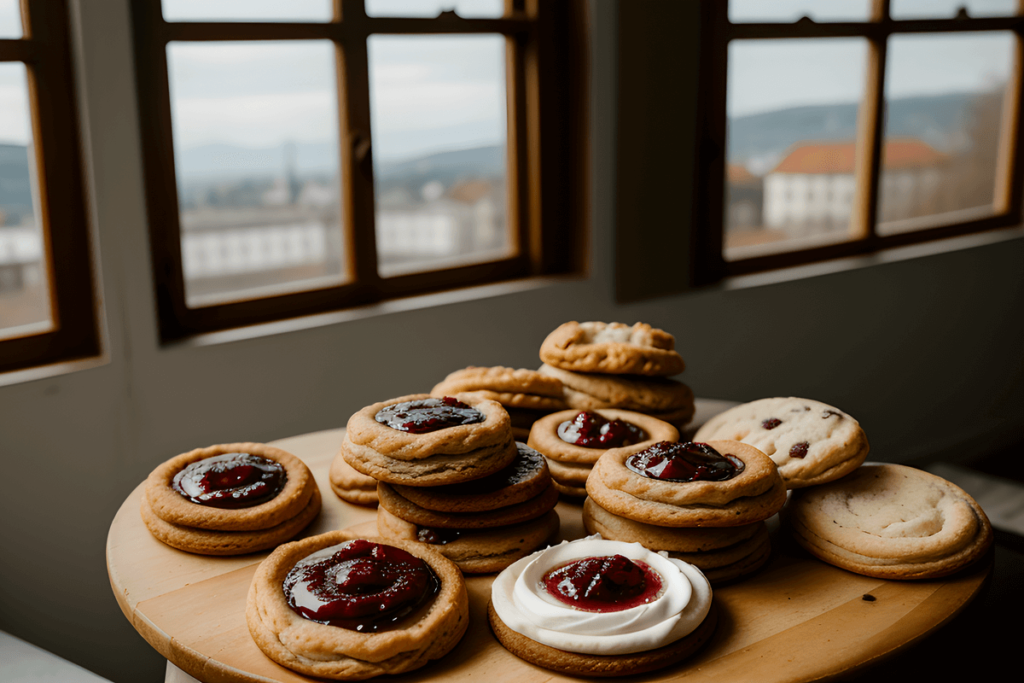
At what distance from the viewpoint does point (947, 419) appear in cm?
417

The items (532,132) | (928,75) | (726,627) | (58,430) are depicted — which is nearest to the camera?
(726,627)

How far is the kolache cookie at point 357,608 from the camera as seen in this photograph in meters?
1.06

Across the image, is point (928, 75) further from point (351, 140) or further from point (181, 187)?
point (181, 187)

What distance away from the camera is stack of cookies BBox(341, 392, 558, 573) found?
127 centimetres

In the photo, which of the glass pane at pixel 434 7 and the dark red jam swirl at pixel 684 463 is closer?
the dark red jam swirl at pixel 684 463

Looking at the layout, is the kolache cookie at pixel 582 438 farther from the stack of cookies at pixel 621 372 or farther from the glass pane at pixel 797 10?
the glass pane at pixel 797 10

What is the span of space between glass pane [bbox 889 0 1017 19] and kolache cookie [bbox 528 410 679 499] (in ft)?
9.72

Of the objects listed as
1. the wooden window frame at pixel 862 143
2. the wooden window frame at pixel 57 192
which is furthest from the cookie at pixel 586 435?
the wooden window frame at pixel 862 143

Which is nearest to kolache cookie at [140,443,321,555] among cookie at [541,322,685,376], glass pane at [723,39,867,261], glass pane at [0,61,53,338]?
cookie at [541,322,685,376]

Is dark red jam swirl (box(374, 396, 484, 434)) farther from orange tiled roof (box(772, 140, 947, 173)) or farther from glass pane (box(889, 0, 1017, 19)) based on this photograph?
glass pane (box(889, 0, 1017, 19))

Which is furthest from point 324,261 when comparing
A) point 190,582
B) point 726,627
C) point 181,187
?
point 726,627

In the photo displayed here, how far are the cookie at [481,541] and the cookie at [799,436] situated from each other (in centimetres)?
44

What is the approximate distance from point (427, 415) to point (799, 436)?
0.67 meters

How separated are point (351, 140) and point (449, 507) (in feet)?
5.19
